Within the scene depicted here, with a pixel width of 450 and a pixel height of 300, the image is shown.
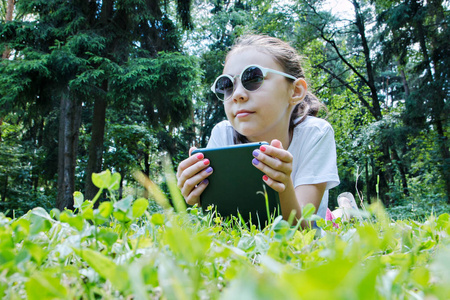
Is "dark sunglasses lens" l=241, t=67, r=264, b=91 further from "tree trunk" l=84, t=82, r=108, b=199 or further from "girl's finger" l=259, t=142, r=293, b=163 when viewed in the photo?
"tree trunk" l=84, t=82, r=108, b=199

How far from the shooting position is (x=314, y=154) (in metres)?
2.26

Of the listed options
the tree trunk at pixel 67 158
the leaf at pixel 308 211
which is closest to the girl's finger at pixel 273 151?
the leaf at pixel 308 211

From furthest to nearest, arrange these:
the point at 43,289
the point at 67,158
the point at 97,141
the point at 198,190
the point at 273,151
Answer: the point at 67,158 → the point at 97,141 → the point at 198,190 → the point at 273,151 → the point at 43,289

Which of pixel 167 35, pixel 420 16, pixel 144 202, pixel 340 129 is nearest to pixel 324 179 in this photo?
pixel 144 202

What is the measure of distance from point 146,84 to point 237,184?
23.2 feet

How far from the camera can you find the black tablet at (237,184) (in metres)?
1.59

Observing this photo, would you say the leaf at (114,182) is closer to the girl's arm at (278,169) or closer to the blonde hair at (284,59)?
the girl's arm at (278,169)

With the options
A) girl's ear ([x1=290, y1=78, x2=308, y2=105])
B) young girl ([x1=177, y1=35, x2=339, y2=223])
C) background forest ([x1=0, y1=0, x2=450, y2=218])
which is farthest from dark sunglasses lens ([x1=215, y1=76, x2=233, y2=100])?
background forest ([x1=0, y1=0, x2=450, y2=218])

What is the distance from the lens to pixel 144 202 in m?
0.57

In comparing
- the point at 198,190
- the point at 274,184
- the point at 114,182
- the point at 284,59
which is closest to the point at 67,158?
the point at 284,59

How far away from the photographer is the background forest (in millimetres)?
8047

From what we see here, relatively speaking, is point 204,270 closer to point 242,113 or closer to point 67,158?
point 242,113

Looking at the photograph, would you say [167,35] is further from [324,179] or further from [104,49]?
[324,179]

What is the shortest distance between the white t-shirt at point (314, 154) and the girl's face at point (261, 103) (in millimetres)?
147
